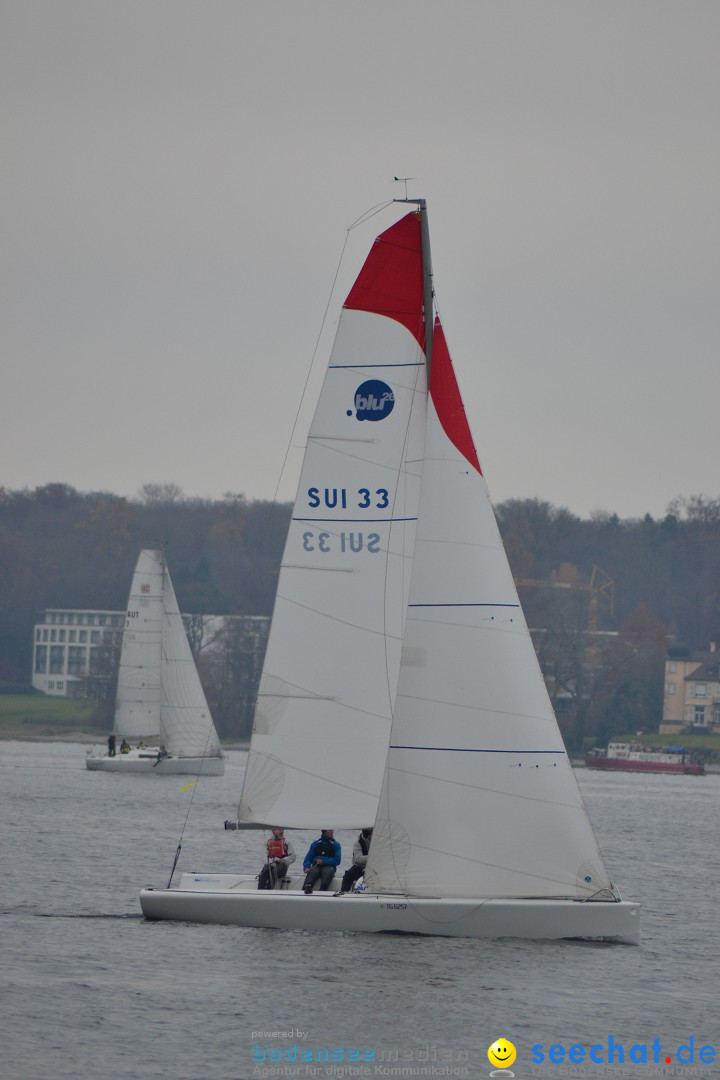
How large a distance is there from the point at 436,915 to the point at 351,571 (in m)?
4.86

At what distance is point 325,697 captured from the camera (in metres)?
25.0

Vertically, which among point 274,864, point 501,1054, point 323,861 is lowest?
point 501,1054

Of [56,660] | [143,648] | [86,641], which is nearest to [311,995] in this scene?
[143,648]

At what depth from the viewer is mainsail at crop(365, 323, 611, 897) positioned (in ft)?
77.2

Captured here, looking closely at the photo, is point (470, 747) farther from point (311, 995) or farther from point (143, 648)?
point (143, 648)

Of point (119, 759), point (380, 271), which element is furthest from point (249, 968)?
point (119, 759)

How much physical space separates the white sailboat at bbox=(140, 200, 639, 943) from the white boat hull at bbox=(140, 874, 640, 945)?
0.08ft

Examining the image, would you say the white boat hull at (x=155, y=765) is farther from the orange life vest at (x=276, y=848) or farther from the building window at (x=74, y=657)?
the building window at (x=74, y=657)

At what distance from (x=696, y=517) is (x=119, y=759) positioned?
99.0 meters

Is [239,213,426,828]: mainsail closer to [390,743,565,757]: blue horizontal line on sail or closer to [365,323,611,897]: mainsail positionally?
[365,323,611,897]: mainsail

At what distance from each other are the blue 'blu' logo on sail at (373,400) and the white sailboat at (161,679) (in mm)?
43623

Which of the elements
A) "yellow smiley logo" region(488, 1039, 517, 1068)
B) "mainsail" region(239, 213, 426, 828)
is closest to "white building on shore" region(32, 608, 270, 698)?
"mainsail" region(239, 213, 426, 828)

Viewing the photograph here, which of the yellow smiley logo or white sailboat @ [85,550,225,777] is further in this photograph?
white sailboat @ [85,550,225,777]

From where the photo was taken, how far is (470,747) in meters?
23.8
